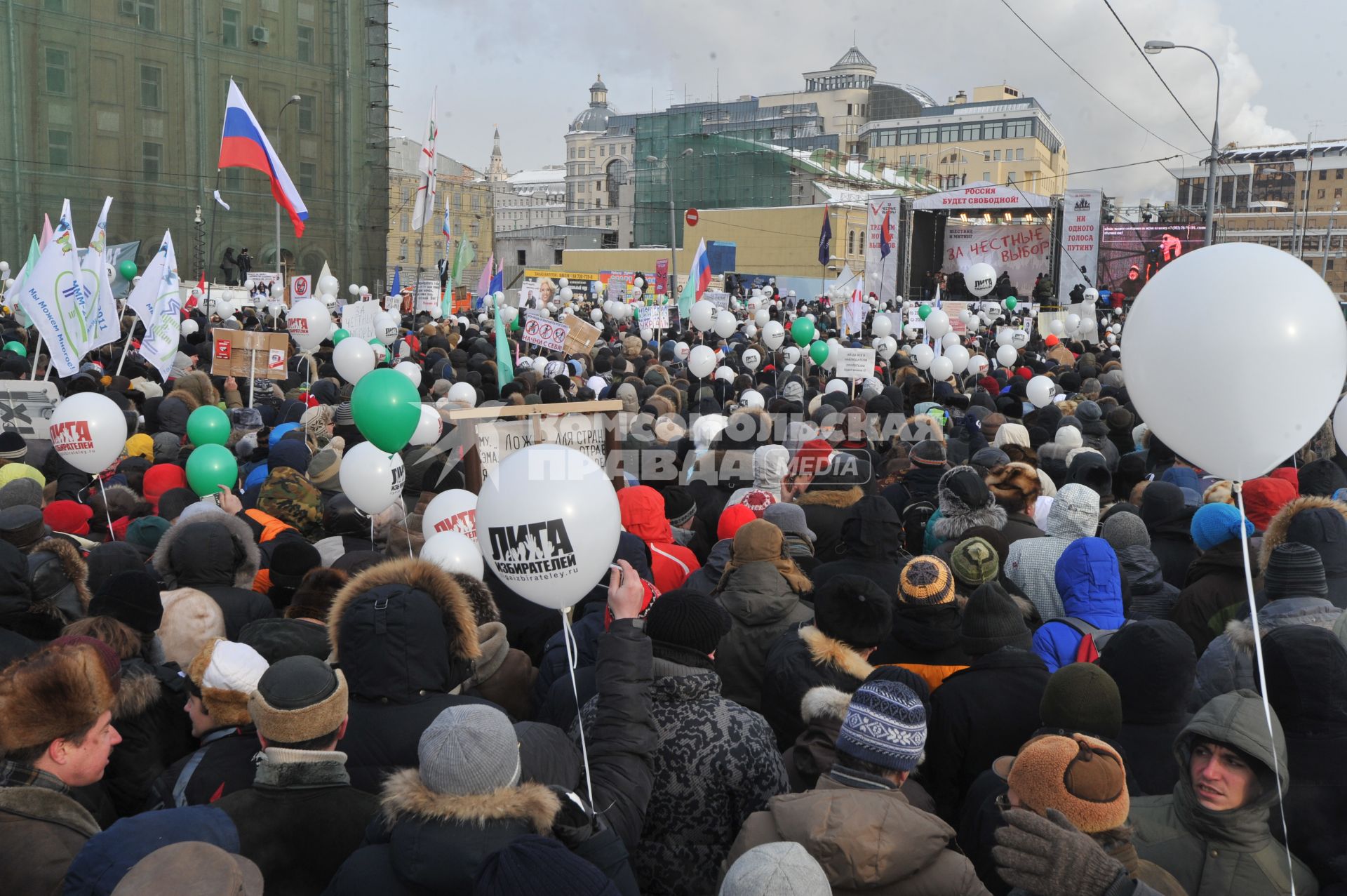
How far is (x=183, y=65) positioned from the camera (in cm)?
3747

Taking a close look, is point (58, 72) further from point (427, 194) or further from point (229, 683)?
point (229, 683)

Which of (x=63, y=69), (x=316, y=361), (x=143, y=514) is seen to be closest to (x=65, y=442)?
(x=143, y=514)

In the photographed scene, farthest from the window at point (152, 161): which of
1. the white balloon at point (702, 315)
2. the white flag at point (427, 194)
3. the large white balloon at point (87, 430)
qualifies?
the large white balloon at point (87, 430)

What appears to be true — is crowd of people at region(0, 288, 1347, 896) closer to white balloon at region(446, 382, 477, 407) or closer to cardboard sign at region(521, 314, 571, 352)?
white balloon at region(446, 382, 477, 407)

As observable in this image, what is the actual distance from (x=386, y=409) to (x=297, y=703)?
116 inches

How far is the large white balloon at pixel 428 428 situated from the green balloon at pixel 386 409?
1.47 m

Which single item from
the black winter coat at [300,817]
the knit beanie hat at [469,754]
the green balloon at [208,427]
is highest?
the green balloon at [208,427]

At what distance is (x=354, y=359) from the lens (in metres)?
9.21

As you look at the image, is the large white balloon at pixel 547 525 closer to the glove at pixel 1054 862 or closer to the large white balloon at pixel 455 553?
the large white balloon at pixel 455 553

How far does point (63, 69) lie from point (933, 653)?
131 feet

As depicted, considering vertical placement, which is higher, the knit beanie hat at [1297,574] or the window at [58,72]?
the window at [58,72]

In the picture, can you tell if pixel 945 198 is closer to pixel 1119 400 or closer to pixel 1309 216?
pixel 1119 400

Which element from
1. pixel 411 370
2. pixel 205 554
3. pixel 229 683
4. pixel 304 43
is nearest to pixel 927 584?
pixel 229 683

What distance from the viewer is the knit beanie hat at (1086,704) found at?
2.86 metres
